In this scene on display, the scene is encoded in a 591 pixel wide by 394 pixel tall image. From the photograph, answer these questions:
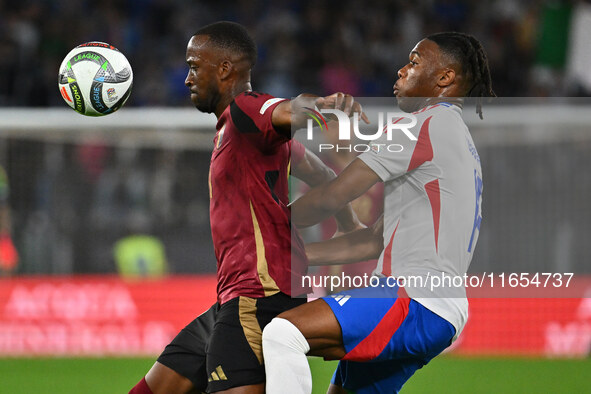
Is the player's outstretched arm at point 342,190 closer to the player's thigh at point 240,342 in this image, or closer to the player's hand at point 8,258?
the player's thigh at point 240,342

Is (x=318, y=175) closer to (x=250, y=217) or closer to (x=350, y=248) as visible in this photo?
(x=350, y=248)

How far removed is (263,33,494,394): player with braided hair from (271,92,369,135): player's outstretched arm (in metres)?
0.23

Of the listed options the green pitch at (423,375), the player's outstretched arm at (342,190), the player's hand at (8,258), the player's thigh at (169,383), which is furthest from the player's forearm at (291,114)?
the player's hand at (8,258)

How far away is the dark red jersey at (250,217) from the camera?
386 centimetres

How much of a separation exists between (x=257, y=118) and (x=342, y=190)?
0.47 meters

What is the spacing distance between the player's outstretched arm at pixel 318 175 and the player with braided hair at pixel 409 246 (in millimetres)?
386

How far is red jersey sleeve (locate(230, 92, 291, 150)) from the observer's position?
363 cm

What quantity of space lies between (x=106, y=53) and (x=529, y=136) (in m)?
6.99

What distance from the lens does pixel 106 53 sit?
454 centimetres

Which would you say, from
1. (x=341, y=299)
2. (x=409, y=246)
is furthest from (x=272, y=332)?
(x=409, y=246)

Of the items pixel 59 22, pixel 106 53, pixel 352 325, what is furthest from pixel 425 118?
pixel 59 22

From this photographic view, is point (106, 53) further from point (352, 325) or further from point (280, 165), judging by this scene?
point (352, 325)

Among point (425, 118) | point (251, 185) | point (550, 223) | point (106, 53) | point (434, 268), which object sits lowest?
point (550, 223)

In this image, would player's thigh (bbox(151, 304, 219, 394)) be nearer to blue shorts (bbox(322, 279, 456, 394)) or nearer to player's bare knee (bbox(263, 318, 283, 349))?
player's bare knee (bbox(263, 318, 283, 349))
